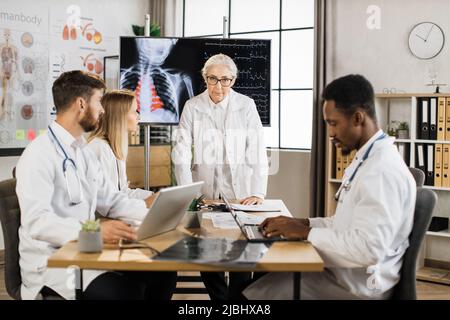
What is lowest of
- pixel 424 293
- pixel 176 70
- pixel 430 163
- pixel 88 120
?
pixel 424 293

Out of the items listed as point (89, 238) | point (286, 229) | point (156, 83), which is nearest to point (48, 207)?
point (89, 238)

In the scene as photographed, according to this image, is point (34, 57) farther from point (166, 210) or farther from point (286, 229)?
point (286, 229)

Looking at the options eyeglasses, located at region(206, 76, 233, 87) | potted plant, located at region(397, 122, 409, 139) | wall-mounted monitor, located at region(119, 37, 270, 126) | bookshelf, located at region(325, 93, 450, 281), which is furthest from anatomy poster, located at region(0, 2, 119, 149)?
potted plant, located at region(397, 122, 409, 139)

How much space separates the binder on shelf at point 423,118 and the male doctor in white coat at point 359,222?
274cm

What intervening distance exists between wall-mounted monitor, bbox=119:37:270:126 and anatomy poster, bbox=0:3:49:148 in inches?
39.0

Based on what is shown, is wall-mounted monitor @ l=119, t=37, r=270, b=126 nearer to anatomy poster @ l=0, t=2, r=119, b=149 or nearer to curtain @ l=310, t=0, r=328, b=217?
curtain @ l=310, t=0, r=328, b=217

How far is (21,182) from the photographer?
223cm

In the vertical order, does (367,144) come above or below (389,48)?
below

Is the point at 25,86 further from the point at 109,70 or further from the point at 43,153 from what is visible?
the point at 43,153

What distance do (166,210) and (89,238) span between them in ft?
1.18

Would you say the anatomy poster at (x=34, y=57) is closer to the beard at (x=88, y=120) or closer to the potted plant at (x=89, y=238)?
the beard at (x=88, y=120)

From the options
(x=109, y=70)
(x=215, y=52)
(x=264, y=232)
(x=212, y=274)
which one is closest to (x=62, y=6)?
(x=109, y=70)

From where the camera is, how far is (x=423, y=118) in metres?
4.86

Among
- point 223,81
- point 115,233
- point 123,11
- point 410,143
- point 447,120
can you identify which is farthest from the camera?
point 123,11
